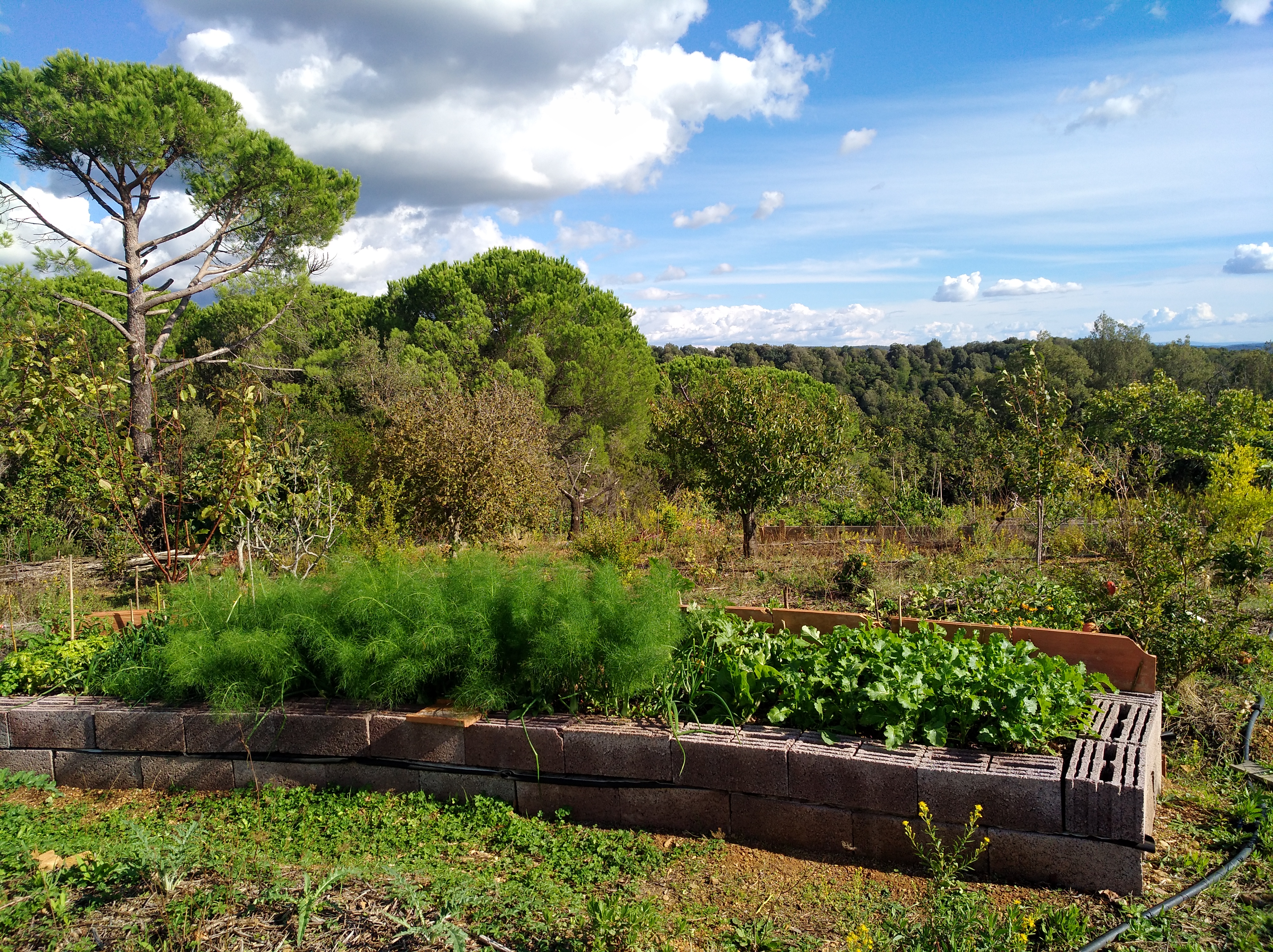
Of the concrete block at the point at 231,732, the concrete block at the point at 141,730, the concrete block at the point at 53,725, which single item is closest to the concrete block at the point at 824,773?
the concrete block at the point at 231,732

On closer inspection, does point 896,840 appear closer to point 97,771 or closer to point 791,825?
point 791,825

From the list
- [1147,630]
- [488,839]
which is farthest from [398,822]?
[1147,630]

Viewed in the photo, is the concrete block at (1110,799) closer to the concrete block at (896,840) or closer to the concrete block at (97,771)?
the concrete block at (896,840)

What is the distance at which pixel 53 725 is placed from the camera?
4.15m

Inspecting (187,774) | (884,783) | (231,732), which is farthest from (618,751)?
(187,774)

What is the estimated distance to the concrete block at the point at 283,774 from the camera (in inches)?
152

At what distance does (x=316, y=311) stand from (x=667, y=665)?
17.2 m

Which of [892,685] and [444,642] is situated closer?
[892,685]

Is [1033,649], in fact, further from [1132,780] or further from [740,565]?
[740,565]

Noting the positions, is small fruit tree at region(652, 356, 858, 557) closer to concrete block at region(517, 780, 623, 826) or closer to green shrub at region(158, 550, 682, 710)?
green shrub at region(158, 550, 682, 710)

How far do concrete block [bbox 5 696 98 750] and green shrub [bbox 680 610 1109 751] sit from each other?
3.18 meters

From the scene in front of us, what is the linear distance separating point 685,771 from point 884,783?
828 millimetres

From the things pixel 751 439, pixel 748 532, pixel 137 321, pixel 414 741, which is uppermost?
pixel 137 321

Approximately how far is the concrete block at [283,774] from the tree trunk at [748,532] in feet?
18.6
